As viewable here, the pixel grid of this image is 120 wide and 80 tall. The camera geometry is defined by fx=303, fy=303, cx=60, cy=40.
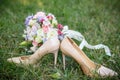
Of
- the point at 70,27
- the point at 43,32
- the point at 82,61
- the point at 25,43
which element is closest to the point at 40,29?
the point at 43,32

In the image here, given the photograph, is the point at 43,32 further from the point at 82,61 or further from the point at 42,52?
the point at 82,61

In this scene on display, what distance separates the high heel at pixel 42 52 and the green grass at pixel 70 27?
0.27 ft

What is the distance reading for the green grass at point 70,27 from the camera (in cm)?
297

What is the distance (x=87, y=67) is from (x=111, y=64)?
16.1 inches

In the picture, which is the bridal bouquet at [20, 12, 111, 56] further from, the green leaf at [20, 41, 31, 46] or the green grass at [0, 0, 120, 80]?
the green grass at [0, 0, 120, 80]

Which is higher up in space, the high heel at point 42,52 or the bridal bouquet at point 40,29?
the bridal bouquet at point 40,29

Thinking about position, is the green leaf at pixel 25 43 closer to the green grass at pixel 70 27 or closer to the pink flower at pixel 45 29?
the green grass at pixel 70 27

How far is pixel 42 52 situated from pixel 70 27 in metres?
1.15

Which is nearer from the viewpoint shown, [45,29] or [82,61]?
[82,61]

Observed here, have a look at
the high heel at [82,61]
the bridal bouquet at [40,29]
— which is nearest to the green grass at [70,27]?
the high heel at [82,61]

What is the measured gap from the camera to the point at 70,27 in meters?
4.16

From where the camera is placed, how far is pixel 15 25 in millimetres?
4043

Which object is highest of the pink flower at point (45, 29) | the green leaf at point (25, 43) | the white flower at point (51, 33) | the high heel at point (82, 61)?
the pink flower at point (45, 29)

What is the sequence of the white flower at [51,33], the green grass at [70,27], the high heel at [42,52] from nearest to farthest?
the green grass at [70,27] < the high heel at [42,52] < the white flower at [51,33]
